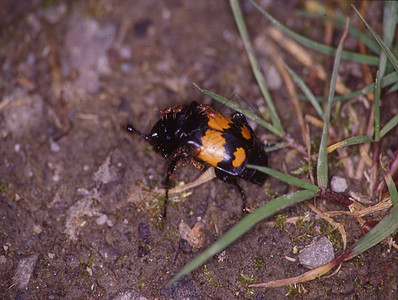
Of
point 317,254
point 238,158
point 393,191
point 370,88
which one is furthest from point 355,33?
point 317,254

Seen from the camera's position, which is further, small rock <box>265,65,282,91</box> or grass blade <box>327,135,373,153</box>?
small rock <box>265,65,282,91</box>

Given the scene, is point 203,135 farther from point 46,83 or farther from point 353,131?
point 46,83

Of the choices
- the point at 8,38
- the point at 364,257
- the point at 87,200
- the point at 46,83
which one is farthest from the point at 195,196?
the point at 8,38

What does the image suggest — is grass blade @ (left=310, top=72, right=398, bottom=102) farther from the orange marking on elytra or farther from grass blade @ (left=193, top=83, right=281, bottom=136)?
the orange marking on elytra

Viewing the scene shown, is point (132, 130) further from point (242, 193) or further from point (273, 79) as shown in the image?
point (273, 79)

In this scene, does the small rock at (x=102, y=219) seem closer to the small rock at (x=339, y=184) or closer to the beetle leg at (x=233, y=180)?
the beetle leg at (x=233, y=180)

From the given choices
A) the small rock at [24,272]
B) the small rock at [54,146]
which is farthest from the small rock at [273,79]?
the small rock at [24,272]

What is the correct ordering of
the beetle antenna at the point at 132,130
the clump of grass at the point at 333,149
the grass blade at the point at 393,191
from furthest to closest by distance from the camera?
1. the beetle antenna at the point at 132,130
2. the grass blade at the point at 393,191
3. the clump of grass at the point at 333,149

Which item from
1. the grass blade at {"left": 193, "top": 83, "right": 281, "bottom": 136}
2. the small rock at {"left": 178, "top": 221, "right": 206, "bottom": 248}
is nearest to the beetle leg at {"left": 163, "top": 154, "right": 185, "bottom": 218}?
the small rock at {"left": 178, "top": 221, "right": 206, "bottom": 248}
